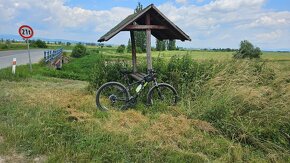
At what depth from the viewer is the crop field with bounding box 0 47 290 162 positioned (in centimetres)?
469

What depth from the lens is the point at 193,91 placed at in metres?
7.75

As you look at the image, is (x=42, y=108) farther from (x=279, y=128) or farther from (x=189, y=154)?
(x=279, y=128)

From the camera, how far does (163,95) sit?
756cm

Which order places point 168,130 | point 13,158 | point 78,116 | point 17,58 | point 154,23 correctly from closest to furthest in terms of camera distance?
point 13,158 → point 168,130 → point 78,116 → point 154,23 → point 17,58

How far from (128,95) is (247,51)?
4874 millimetres

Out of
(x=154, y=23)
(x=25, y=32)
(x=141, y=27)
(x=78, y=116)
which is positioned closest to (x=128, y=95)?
(x=78, y=116)

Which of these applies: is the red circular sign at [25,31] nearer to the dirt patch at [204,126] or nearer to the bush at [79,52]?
the dirt patch at [204,126]

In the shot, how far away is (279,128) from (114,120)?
125 inches

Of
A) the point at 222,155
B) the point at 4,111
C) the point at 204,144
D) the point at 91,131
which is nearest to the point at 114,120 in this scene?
the point at 91,131

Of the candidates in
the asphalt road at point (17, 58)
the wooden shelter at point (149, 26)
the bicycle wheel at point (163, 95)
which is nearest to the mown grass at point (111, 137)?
the bicycle wheel at point (163, 95)

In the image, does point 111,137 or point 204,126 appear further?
point 204,126

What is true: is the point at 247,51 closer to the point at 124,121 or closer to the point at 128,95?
the point at 128,95

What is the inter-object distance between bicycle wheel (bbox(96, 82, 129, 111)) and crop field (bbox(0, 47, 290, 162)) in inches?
11.2

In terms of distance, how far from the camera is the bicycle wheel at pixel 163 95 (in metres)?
7.24
